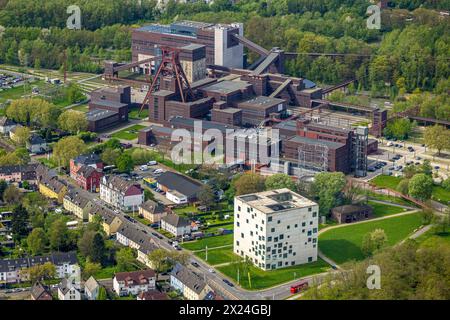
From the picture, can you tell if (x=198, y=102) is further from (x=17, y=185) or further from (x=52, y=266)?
(x=52, y=266)

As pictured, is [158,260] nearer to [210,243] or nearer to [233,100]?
[210,243]

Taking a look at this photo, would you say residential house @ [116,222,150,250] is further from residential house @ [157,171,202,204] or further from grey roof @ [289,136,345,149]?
grey roof @ [289,136,345,149]

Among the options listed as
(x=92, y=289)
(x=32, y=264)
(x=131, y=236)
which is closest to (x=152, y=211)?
(x=131, y=236)

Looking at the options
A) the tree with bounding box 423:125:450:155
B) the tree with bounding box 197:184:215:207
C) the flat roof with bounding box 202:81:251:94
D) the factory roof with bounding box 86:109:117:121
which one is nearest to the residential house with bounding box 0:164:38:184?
the tree with bounding box 197:184:215:207

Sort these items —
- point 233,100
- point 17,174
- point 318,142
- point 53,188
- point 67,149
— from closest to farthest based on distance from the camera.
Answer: point 53,188
point 17,174
point 318,142
point 67,149
point 233,100

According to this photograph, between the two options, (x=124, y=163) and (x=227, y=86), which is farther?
(x=227, y=86)
